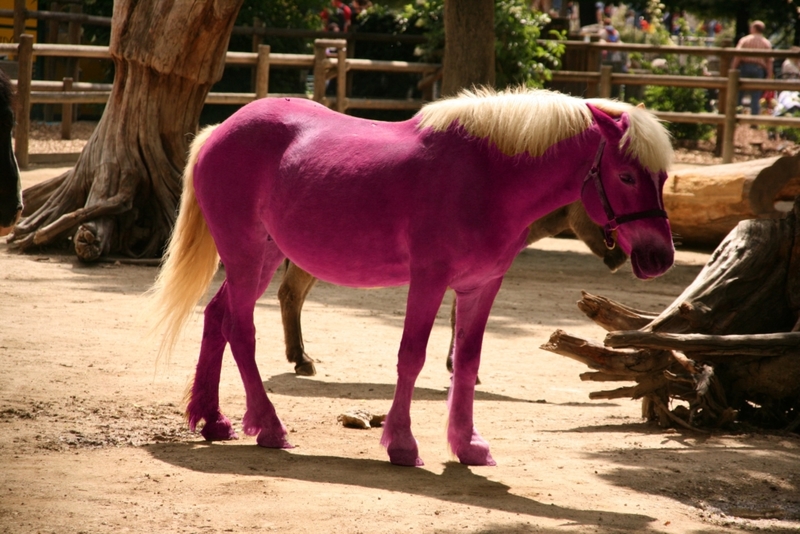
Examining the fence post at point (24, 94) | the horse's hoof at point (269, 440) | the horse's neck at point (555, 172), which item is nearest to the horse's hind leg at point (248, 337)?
the horse's hoof at point (269, 440)

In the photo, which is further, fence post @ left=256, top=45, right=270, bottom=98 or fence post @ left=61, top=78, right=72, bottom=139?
fence post @ left=61, top=78, right=72, bottom=139

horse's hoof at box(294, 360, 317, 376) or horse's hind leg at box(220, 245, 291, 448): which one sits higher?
horse's hind leg at box(220, 245, 291, 448)

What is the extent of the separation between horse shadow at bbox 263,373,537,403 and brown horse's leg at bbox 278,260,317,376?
0.11 metres

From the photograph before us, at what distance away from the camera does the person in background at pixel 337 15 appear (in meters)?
25.3

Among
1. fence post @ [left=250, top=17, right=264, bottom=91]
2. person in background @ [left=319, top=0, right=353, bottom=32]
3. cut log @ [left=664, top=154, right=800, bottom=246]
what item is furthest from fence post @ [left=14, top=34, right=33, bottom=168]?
person in background @ [left=319, top=0, right=353, bottom=32]

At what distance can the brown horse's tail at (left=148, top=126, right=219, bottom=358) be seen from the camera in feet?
15.9

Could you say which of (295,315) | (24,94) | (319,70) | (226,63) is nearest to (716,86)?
(319,70)

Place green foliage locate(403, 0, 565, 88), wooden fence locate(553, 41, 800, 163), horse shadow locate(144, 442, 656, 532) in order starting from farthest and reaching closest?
wooden fence locate(553, 41, 800, 163)
green foliage locate(403, 0, 565, 88)
horse shadow locate(144, 442, 656, 532)

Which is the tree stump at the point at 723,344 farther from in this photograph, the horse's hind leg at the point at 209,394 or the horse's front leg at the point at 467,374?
the horse's hind leg at the point at 209,394

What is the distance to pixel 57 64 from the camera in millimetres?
19219

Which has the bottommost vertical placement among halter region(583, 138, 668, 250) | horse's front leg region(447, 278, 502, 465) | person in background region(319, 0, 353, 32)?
horse's front leg region(447, 278, 502, 465)

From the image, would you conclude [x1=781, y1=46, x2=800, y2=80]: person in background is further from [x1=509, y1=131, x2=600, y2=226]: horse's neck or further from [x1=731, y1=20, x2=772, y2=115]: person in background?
[x1=509, y1=131, x2=600, y2=226]: horse's neck

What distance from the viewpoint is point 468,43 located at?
37.4 ft

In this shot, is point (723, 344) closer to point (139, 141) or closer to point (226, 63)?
point (139, 141)
